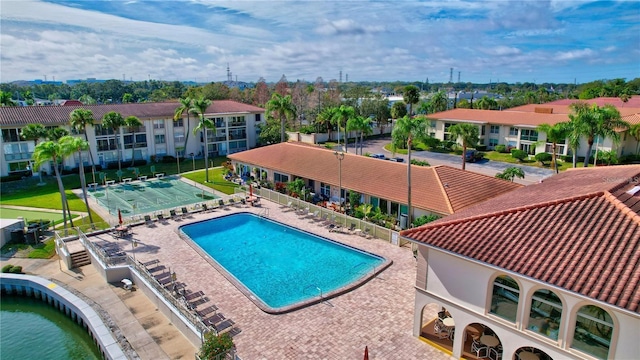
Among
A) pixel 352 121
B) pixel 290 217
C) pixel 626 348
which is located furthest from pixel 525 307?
pixel 352 121

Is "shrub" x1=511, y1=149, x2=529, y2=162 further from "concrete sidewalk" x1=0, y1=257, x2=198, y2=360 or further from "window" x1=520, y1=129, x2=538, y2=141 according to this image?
"concrete sidewalk" x1=0, y1=257, x2=198, y2=360

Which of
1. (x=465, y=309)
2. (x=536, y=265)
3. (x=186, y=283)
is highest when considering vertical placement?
(x=536, y=265)

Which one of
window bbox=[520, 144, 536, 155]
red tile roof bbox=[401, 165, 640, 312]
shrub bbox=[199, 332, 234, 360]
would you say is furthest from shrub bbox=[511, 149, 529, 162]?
shrub bbox=[199, 332, 234, 360]

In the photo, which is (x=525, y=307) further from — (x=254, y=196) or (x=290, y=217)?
(x=254, y=196)

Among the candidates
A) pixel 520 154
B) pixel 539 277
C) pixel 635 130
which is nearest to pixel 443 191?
pixel 539 277

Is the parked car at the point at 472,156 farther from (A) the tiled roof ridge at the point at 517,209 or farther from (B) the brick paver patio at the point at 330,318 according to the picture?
(A) the tiled roof ridge at the point at 517,209
